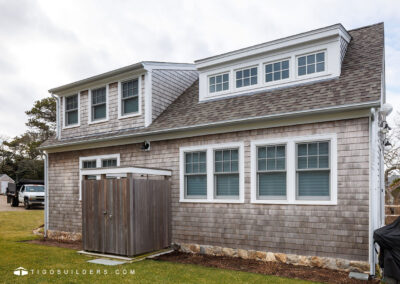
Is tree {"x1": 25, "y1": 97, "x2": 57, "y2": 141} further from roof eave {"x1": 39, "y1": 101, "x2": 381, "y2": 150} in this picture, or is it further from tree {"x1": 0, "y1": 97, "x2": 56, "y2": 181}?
roof eave {"x1": 39, "y1": 101, "x2": 381, "y2": 150}

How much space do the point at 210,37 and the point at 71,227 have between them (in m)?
11.1

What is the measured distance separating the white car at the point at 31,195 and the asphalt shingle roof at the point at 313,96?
17.2 meters

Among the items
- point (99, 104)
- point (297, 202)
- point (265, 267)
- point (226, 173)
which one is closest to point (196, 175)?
point (226, 173)

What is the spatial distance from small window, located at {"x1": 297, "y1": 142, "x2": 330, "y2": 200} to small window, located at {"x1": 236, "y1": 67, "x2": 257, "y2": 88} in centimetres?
267

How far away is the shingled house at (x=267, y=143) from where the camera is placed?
6.91 m

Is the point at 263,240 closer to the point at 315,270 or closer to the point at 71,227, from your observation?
the point at 315,270

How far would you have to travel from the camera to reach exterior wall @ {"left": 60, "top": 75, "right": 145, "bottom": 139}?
10906mm

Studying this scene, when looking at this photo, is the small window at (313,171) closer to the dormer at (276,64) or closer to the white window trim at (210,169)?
the white window trim at (210,169)

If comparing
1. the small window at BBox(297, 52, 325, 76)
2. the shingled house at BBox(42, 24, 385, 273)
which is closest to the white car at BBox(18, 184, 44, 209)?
the shingled house at BBox(42, 24, 385, 273)

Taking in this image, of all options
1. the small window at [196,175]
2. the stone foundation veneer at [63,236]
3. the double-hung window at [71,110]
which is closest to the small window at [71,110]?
the double-hung window at [71,110]

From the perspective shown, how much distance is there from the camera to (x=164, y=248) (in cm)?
938

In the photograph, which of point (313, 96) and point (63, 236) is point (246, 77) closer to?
point (313, 96)

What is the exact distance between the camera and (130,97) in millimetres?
11133

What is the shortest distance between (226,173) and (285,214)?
5.74 ft
